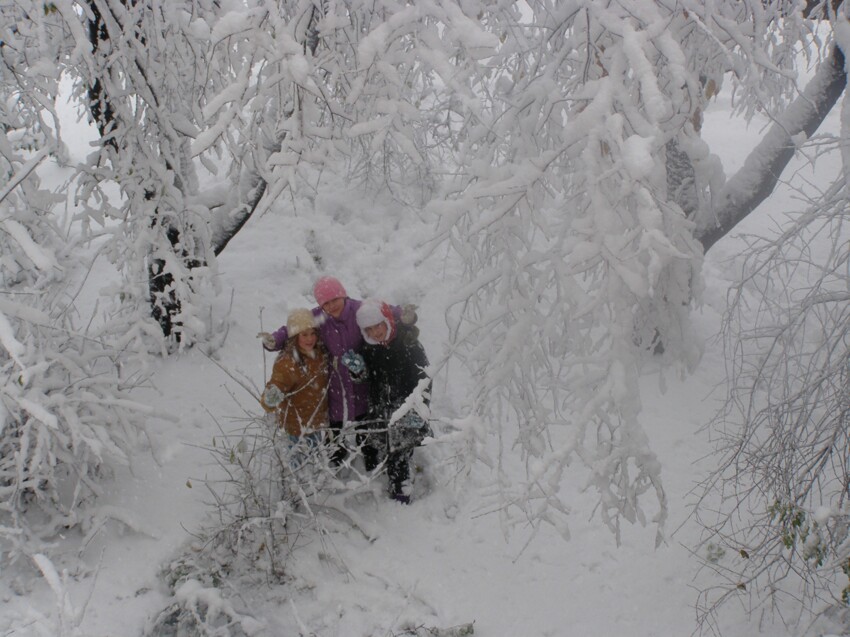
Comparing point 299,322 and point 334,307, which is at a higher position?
point 334,307

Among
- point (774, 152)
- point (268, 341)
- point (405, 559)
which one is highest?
point (774, 152)

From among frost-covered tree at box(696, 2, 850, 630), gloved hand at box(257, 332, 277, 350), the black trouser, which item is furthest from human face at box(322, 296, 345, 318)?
frost-covered tree at box(696, 2, 850, 630)

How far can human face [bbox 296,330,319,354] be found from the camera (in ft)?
12.9

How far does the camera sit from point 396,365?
4027 mm

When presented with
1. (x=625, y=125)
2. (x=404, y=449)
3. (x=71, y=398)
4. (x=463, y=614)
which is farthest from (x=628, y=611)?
(x=71, y=398)

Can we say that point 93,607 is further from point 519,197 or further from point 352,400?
point 519,197

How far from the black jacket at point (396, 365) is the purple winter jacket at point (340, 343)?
124 mm

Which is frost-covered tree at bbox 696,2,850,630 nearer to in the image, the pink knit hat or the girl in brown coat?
the pink knit hat

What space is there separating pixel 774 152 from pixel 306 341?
4.12 metres

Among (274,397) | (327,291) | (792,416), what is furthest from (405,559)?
(792,416)

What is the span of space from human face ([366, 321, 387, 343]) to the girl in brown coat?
36 cm

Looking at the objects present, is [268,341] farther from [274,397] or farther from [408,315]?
[408,315]

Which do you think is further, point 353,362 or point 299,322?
point 353,362

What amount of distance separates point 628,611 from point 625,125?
341 cm
